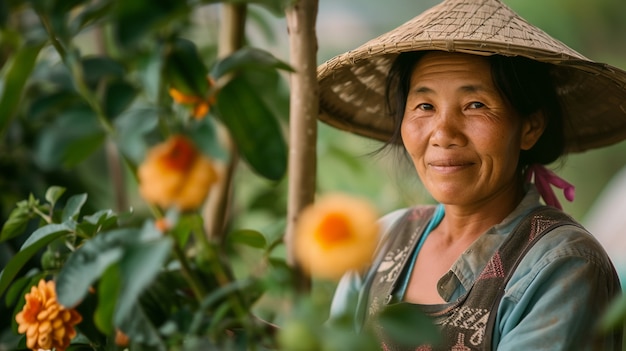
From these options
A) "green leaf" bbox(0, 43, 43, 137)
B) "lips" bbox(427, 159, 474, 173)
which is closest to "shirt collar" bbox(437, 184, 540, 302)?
"lips" bbox(427, 159, 474, 173)

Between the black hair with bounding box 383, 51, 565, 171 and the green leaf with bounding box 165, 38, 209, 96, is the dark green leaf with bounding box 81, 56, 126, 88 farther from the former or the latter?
the black hair with bounding box 383, 51, 565, 171

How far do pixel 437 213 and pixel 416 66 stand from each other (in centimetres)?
28

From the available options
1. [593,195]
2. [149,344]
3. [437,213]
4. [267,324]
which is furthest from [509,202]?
[593,195]

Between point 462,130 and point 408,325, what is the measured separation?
68cm

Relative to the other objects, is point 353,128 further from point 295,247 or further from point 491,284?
point 295,247

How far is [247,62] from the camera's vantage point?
63 centimetres

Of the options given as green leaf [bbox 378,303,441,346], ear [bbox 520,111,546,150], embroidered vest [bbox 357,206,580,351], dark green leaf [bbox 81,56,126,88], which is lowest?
embroidered vest [bbox 357,206,580,351]

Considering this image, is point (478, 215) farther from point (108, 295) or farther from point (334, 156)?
point (334, 156)

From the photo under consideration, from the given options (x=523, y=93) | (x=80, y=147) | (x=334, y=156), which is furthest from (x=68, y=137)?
(x=334, y=156)

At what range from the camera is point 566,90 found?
1.38 m

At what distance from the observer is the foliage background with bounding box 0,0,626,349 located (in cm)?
160

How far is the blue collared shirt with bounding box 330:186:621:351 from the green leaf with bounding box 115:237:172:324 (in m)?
0.57

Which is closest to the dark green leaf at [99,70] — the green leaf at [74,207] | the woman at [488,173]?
the green leaf at [74,207]

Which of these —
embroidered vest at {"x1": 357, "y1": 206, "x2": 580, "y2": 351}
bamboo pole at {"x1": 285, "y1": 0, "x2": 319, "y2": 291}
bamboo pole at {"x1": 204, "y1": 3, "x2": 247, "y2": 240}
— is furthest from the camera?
embroidered vest at {"x1": 357, "y1": 206, "x2": 580, "y2": 351}
